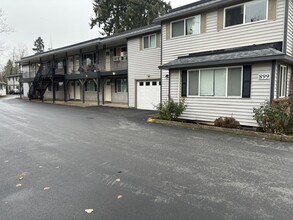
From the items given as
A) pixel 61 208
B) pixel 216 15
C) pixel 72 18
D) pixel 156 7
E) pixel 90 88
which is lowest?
pixel 61 208

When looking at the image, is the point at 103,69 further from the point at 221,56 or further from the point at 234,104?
the point at 234,104

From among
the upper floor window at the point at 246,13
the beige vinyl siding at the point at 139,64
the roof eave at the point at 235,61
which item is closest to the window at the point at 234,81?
the roof eave at the point at 235,61

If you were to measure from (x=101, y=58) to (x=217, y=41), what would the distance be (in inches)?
548

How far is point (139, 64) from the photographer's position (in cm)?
1712

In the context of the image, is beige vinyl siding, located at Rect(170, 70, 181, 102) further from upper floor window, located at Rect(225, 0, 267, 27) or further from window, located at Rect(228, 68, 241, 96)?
upper floor window, located at Rect(225, 0, 267, 27)

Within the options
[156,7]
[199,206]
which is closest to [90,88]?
[156,7]

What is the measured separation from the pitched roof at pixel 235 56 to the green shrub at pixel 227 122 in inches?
96.2

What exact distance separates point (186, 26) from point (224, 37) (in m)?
2.48

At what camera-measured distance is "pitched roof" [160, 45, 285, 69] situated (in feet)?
28.2

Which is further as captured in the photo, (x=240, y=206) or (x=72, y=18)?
(x=72, y=18)

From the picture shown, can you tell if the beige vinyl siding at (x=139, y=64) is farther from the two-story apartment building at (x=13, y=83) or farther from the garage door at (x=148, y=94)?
the two-story apartment building at (x=13, y=83)

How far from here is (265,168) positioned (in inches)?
195

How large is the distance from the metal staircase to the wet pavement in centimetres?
2069

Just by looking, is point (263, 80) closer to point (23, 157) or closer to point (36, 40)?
point (23, 157)
